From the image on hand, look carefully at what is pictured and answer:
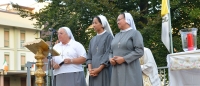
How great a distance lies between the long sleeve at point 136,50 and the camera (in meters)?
3.85

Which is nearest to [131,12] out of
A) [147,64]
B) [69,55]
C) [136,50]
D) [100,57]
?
[147,64]

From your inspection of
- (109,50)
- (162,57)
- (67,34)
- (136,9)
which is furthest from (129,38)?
(136,9)

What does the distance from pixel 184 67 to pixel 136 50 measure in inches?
30.1

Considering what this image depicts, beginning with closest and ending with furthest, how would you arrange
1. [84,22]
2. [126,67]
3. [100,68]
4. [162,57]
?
[126,67] → [100,68] → [162,57] → [84,22]

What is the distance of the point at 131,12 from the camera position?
10453 mm

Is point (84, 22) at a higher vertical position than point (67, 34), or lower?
higher

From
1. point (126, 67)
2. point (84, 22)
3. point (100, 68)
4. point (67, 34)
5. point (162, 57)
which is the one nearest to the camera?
point (126, 67)

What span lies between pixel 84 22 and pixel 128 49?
724 centimetres

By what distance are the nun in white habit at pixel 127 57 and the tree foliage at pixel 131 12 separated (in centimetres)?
589

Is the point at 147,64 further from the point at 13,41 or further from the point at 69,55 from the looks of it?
the point at 13,41

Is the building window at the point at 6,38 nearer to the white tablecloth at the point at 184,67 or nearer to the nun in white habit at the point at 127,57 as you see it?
the white tablecloth at the point at 184,67

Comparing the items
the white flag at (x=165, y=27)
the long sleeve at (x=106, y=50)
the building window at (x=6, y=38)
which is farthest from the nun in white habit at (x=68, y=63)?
the building window at (x=6, y=38)

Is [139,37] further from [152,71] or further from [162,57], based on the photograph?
[162,57]

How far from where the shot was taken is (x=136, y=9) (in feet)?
37.6
